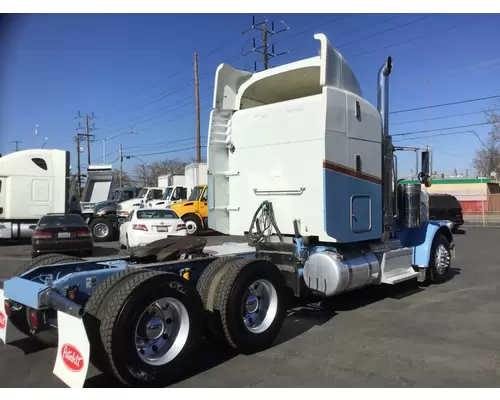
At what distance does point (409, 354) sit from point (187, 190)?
2058cm

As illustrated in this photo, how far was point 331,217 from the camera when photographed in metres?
Answer: 6.50

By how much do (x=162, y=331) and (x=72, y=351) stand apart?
0.87 metres

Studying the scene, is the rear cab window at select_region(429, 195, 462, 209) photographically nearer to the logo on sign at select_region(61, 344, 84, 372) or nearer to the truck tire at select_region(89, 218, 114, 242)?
the truck tire at select_region(89, 218, 114, 242)

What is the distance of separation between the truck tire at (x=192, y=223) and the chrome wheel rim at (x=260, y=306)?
15.5m

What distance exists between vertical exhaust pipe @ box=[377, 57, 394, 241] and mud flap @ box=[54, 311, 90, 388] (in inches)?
210

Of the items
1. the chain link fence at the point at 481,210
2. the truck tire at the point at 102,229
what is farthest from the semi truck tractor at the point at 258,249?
the chain link fence at the point at 481,210

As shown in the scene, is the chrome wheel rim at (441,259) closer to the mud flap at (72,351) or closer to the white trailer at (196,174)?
the mud flap at (72,351)

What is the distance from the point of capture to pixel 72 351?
3750mm

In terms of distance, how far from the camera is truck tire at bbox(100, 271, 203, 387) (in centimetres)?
386

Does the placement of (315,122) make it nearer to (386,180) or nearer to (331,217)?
(331,217)

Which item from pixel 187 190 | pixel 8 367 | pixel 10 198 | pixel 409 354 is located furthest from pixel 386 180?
pixel 187 190

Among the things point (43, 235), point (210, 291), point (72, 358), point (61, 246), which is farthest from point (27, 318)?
point (43, 235)

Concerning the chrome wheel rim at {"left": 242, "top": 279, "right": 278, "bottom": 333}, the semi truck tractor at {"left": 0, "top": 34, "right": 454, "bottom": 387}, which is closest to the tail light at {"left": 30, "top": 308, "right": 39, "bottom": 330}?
the semi truck tractor at {"left": 0, "top": 34, "right": 454, "bottom": 387}

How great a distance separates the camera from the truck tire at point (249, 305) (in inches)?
191
